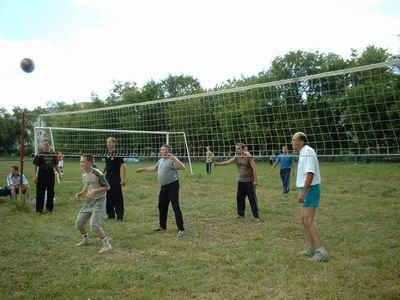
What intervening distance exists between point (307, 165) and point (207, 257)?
1.98m

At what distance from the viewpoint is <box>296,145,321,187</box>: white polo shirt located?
17.7ft

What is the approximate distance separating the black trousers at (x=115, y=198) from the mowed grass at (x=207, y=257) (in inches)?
11.3

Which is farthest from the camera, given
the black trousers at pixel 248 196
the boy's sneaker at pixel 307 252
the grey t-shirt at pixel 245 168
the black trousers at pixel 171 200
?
the grey t-shirt at pixel 245 168

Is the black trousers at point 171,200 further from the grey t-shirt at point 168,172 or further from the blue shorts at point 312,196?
the blue shorts at point 312,196

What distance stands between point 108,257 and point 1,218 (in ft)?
13.9

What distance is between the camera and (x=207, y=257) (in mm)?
5684

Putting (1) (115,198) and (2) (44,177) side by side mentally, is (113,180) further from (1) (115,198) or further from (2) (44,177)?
(2) (44,177)

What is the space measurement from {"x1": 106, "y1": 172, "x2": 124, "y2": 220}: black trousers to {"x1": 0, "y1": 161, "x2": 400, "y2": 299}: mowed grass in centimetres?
29

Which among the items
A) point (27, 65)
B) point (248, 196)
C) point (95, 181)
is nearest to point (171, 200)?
point (95, 181)

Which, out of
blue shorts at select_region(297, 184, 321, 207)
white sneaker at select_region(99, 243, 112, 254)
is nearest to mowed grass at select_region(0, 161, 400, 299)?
white sneaker at select_region(99, 243, 112, 254)

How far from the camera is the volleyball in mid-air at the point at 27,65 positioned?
29.9 feet

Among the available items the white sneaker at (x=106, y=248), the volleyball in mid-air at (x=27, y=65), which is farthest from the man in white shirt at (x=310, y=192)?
the volleyball in mid-air at (x=27, y=65)

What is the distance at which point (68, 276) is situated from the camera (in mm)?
4949

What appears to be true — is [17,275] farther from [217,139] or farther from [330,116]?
[330,116]
